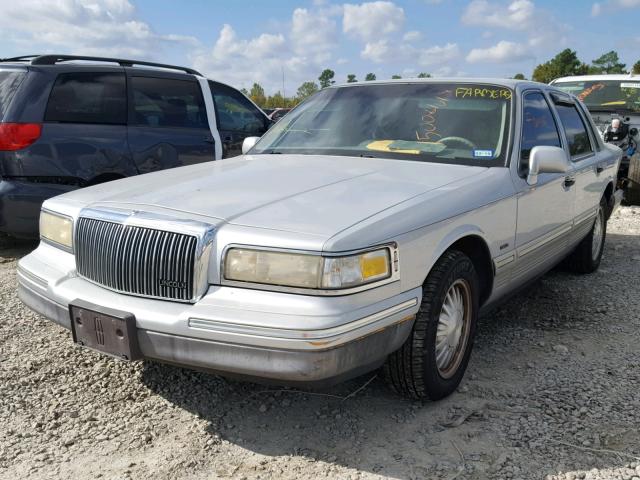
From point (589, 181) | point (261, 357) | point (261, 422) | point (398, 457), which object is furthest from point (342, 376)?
point (589, 181)

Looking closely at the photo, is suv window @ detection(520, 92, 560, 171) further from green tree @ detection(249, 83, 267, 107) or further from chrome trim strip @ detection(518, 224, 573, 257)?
green tree @ detection(249, 83, 267, 107)

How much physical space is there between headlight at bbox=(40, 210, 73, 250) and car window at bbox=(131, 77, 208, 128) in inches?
112

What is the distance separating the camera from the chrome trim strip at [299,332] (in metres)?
2.17

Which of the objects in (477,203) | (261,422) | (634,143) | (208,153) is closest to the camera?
(261,422)

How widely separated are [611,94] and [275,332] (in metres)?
8.81

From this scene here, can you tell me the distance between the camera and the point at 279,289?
230 cm

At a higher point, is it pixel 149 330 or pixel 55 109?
pixel 55 109

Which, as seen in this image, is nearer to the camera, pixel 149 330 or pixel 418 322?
pixel 149 330

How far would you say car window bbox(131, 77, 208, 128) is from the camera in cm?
588

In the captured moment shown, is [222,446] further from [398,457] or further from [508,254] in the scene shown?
[508,254]

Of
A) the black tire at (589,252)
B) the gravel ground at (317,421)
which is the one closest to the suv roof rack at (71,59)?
the gravel ground at (317,421)

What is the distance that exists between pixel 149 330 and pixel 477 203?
1.69 meters

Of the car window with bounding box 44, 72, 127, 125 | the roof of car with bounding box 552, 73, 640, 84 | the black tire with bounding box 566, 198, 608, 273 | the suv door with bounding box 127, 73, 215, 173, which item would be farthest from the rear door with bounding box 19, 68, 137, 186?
the roof of car with bounding box 552, 73, 640, 84

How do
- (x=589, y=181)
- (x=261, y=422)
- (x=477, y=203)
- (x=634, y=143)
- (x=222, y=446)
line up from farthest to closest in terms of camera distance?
1. (x=634, y=143)
2. (x=589, y=181)
3. (x=477, y=203)
4. (x=261, y=422)
5. (x=222, y=446)
